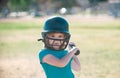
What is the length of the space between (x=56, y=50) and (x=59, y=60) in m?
0.11

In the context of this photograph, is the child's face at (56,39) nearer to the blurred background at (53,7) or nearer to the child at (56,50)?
the child at (56,50)

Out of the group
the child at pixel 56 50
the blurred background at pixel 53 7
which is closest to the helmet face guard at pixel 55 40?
the child at pixel 56 50

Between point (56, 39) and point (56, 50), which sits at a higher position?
point (56, 39)

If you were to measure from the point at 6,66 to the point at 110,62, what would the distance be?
2.91m

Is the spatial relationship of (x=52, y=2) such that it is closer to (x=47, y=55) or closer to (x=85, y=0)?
(x=85, y=0)

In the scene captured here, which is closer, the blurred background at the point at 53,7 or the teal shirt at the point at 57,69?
the teal shirt at the point at 57,69

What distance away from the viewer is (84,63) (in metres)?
11.3

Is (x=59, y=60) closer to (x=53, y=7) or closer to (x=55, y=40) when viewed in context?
(x=55, y=40)

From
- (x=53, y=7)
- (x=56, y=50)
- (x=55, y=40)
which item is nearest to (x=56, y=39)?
(x=55, y=40)

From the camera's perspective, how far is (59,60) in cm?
390

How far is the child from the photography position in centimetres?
389

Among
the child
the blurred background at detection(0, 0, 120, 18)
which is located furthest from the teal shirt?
the blurred background at detection(0, 0, 120, 18)

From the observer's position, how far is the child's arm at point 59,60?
3881 mm

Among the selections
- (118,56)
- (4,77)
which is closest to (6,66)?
(4,77)
